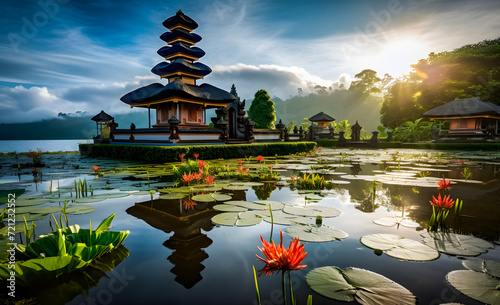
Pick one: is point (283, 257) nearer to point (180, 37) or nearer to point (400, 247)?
point (400, 247)

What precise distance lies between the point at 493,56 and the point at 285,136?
27.6 m

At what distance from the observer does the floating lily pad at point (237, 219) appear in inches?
128

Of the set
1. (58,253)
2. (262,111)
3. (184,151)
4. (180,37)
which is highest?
(180,37)

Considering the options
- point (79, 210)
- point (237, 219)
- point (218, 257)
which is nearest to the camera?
point (218, 257)

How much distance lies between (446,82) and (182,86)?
3254cm

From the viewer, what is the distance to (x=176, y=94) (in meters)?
18.2

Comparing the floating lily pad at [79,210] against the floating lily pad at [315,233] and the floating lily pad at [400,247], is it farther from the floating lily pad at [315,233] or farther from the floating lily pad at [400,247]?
the floating lily pad at [400,247]

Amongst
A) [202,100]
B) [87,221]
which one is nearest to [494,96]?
[202,100]

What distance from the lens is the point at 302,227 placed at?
3.07 m

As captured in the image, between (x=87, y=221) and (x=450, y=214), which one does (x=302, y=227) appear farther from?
(x=87, y=221)

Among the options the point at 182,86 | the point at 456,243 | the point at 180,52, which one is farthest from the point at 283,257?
the point at 180,52

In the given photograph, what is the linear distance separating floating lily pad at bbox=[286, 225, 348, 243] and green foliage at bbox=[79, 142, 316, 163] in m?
9.74

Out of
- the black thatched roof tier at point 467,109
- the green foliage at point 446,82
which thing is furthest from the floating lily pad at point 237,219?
the green foliage at point 446,82

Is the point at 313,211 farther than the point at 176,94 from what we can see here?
No
